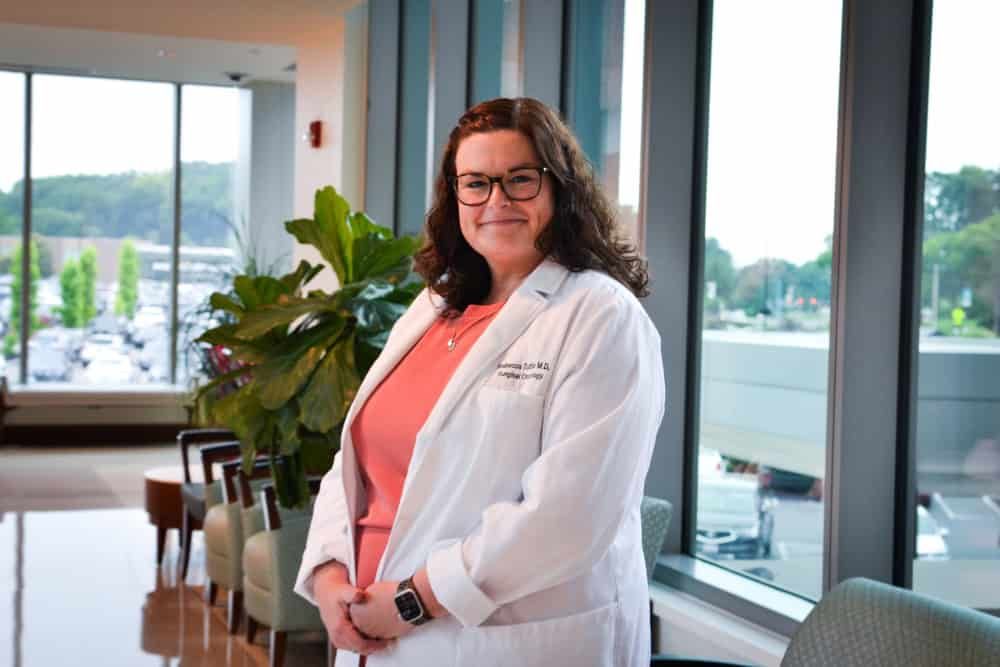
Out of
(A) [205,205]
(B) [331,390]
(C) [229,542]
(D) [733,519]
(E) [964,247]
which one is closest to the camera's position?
(E) [964,247]

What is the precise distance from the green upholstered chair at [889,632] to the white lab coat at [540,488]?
0.34m

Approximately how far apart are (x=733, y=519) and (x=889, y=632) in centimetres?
201

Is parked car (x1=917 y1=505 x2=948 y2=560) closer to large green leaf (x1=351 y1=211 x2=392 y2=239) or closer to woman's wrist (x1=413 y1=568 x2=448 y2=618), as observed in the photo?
woman's wrist (x1=413 y1=568 x2=448 y2=618)

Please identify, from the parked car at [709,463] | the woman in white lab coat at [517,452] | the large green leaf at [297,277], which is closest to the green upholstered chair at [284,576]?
the large green leaf at [297,277]

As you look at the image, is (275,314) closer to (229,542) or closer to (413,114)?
(229,542)

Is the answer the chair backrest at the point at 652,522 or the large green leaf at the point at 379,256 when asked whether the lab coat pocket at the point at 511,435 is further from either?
the large green leaf at the point at 379,256

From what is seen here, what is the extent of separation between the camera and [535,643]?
79.2 inches

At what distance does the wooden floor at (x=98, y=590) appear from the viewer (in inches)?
218

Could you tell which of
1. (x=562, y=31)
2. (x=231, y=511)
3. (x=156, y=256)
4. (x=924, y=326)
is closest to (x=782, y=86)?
(x=924, y=326)

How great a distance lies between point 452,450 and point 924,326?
1.64 m

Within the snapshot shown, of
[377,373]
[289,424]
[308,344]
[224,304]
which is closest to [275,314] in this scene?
[308,344]

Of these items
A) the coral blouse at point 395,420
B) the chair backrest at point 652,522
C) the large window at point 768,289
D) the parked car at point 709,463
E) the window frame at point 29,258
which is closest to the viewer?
the coral blouse at point 395,420

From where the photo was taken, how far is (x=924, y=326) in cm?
319

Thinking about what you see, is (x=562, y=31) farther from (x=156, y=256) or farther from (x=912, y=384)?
(x=156, y=256)
